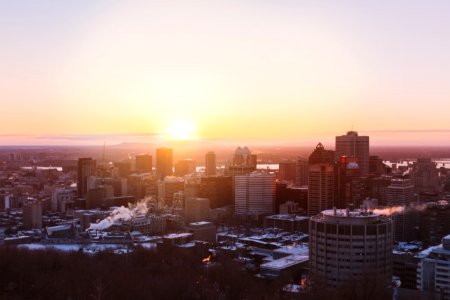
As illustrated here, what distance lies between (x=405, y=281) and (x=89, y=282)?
345 inches

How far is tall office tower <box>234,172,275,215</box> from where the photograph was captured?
33.8 meters

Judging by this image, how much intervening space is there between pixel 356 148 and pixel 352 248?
28.3 m

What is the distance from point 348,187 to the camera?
102 feet

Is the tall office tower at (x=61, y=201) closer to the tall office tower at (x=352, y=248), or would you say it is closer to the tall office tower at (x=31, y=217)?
the tall office tower at (x=31, y=217)

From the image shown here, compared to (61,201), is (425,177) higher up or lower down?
higher up

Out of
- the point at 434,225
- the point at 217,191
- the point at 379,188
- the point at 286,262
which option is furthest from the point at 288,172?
the point at 286,262

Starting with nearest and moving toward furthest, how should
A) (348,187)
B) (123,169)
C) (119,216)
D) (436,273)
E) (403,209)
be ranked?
(436,273)
(403,209)
(119,216)
(348,187)
(123,169)

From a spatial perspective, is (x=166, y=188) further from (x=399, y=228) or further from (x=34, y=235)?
(x=399, y=228)

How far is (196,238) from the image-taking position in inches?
983

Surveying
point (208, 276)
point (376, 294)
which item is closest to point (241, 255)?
point (208, 276)

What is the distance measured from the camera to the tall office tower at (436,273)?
14.1 m

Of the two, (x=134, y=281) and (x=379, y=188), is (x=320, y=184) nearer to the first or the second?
(x=379, y=188)

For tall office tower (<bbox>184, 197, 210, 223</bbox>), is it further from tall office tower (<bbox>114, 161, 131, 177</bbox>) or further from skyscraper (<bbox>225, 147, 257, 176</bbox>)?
tall office tower (<bbox>114, 161, 131, 177</bbox>)

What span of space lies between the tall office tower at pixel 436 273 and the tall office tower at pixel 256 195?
61.5ft
